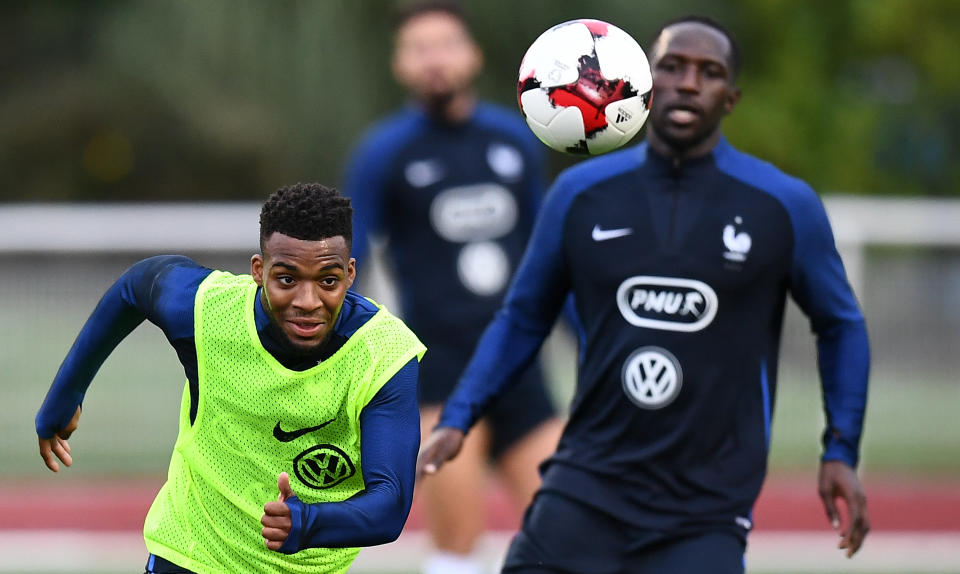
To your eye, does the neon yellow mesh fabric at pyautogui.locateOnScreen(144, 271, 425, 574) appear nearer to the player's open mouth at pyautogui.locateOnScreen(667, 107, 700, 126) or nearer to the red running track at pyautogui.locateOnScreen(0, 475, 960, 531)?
the player's open mouth at pyautogui.locateOnScreen(667, 107, 700, 126)

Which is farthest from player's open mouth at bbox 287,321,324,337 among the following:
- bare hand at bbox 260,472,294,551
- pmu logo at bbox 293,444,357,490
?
bare hand at bbox 260,472,294,551

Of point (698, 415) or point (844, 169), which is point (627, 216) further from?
point (844, 169)

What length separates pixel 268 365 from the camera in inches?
166

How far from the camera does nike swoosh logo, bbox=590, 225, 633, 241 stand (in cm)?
498

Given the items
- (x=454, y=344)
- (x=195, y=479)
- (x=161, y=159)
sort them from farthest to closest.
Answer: (x=161, y=159) < (x=454, y=344) < (x=195, y=479)

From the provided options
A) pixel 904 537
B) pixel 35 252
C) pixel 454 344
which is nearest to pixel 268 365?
pixel 454 344

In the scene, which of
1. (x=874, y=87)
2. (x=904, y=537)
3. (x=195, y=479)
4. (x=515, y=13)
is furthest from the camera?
(x=874, y=87)

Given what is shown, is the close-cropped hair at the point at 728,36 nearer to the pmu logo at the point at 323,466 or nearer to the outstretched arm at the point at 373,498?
the outstretched arm at the point at 373,498

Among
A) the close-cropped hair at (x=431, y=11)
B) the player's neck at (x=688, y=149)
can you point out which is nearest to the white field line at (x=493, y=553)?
the close-cropped hair at (x=431, y=11)

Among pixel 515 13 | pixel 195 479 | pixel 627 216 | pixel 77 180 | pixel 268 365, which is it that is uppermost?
pixel 515 13

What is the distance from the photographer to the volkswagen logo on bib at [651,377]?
487cm

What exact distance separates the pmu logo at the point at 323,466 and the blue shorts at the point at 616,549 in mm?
783

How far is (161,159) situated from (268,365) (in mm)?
20890

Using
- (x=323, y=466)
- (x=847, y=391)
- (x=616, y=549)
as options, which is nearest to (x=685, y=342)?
(x=847, y=391)
